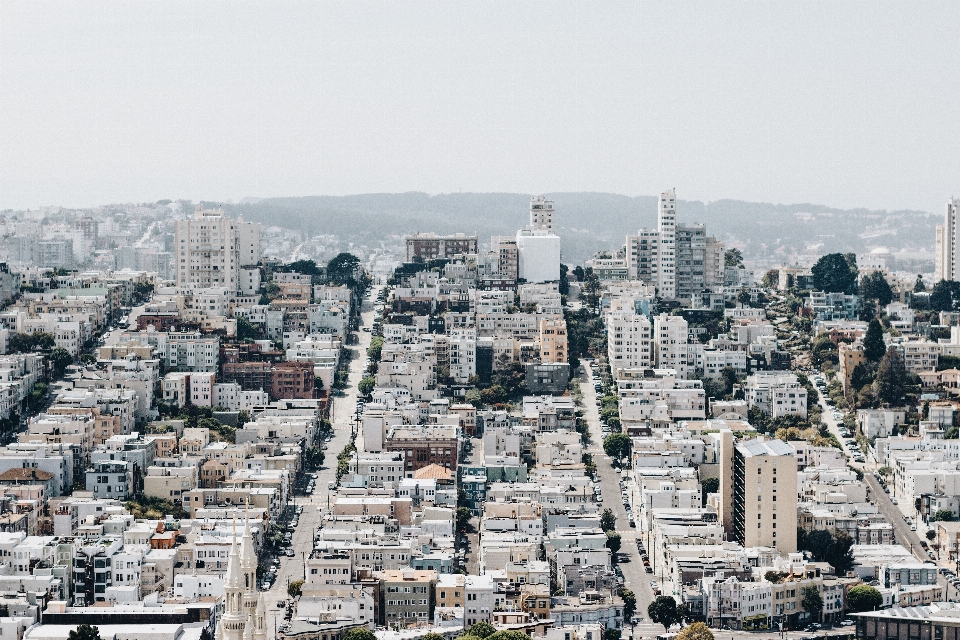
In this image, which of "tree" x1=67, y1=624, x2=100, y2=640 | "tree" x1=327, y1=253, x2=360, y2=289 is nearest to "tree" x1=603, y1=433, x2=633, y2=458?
"tree" x1=67, y1=624, x2=100, y2=640

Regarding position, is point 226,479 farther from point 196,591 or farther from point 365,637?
point 365,637

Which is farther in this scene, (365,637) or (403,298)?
(403,298)

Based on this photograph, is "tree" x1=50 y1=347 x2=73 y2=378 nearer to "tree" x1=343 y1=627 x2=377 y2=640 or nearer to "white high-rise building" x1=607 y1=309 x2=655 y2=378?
"white high-rise building" x1=607 y1=309 x2=655 y2=378

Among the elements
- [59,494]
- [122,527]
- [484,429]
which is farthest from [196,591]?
[484,429]

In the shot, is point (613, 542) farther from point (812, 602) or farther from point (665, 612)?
point (812, 602)

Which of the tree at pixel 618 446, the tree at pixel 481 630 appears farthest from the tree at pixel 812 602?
the tree at pixel 618 446

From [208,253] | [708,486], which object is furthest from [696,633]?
[208,253]
